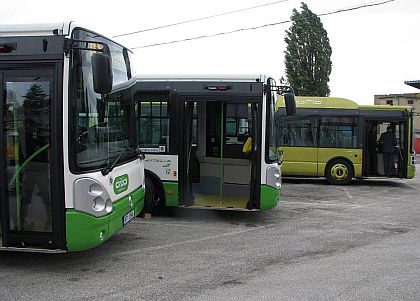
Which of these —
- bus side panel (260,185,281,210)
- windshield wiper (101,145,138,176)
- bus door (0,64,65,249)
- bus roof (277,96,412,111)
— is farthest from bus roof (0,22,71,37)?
bus roof (277,96,412,111)

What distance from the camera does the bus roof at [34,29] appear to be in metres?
5.43

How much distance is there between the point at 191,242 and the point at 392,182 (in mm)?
11082

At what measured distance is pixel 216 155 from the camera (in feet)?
32.0

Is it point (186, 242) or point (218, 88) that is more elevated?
point (218, 88)

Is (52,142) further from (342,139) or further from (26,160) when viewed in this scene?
(342,139)

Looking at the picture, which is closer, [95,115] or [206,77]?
[95,115]

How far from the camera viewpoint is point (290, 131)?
15469 mm

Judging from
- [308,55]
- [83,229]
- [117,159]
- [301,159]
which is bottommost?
[83,229]

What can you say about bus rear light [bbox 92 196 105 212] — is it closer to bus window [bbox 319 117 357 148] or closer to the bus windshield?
the bus windshield

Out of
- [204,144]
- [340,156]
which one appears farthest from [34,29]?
[340,156]

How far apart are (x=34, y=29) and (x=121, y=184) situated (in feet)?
7.00

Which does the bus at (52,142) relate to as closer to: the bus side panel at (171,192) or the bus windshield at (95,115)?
the bus windshield at (95,115)

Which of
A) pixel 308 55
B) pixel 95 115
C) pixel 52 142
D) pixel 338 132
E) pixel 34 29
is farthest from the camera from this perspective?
pixel 308 55

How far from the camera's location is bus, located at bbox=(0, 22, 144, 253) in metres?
5.38
